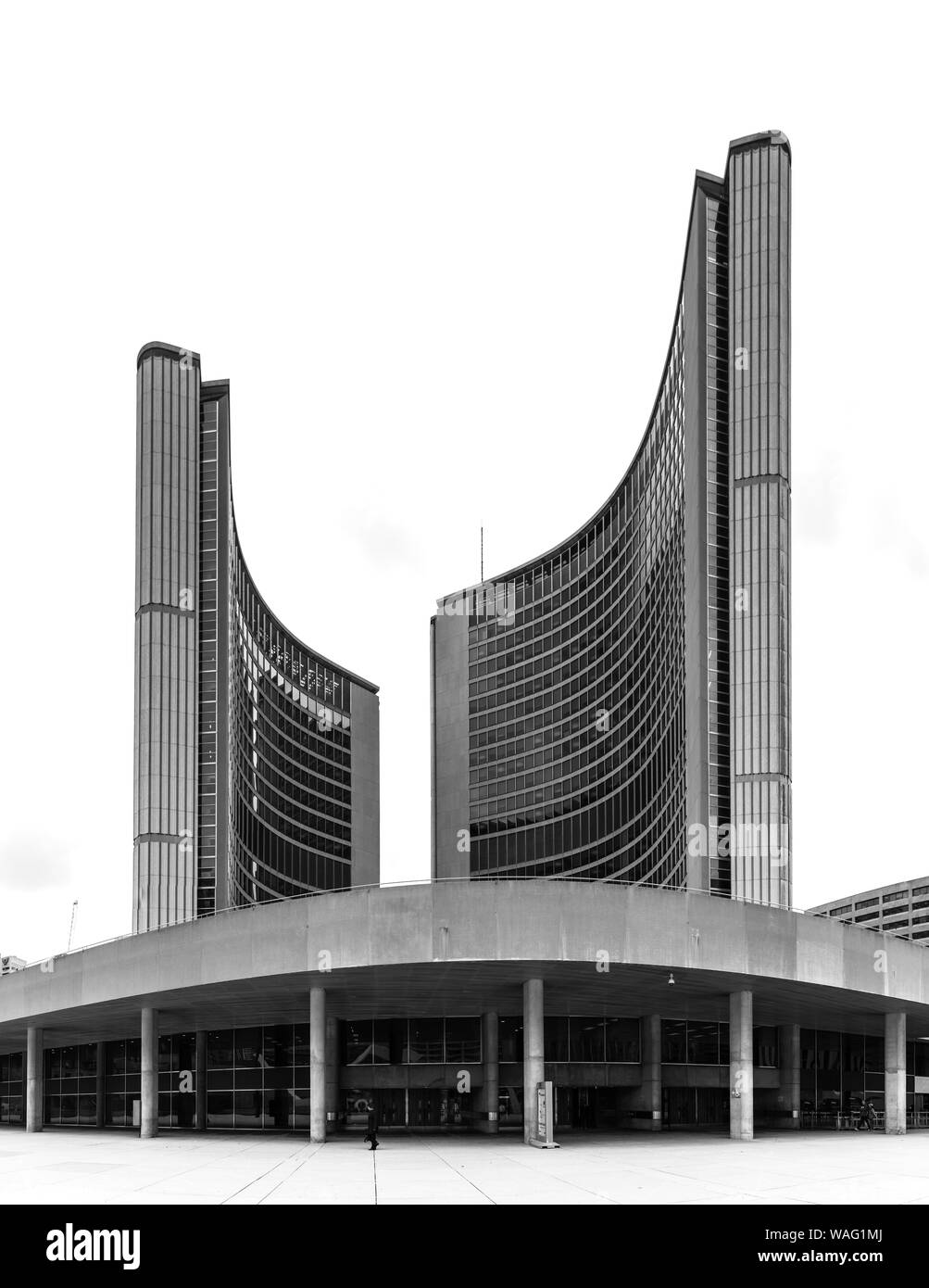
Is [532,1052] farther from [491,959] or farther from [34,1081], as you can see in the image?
[34,1081]

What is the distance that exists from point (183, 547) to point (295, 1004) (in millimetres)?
57490

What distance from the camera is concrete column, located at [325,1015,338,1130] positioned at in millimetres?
45875

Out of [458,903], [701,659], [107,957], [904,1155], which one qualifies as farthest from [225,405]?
[904,1155]

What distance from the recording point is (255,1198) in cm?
2292

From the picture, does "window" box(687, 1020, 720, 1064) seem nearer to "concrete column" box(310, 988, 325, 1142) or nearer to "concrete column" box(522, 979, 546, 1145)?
"concrete column" box(522, 979, 546, 1145)

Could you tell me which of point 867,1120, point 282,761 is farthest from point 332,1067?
point 282,761

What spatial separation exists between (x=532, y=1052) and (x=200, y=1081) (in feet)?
69.3

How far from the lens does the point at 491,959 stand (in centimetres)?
3703

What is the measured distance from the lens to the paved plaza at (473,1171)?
76.3 feet

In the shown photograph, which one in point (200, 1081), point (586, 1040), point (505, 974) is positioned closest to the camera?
point (505, 974)

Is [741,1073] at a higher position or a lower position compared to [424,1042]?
higher

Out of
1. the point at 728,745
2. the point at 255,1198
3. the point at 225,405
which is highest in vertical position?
the point at 225,405

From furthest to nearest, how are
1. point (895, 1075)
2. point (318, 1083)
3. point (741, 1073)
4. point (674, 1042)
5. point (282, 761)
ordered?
point (282, 761) < point (674, 1042) < point (895, 1075) < point (741, 1073) < point (318, 1083)
